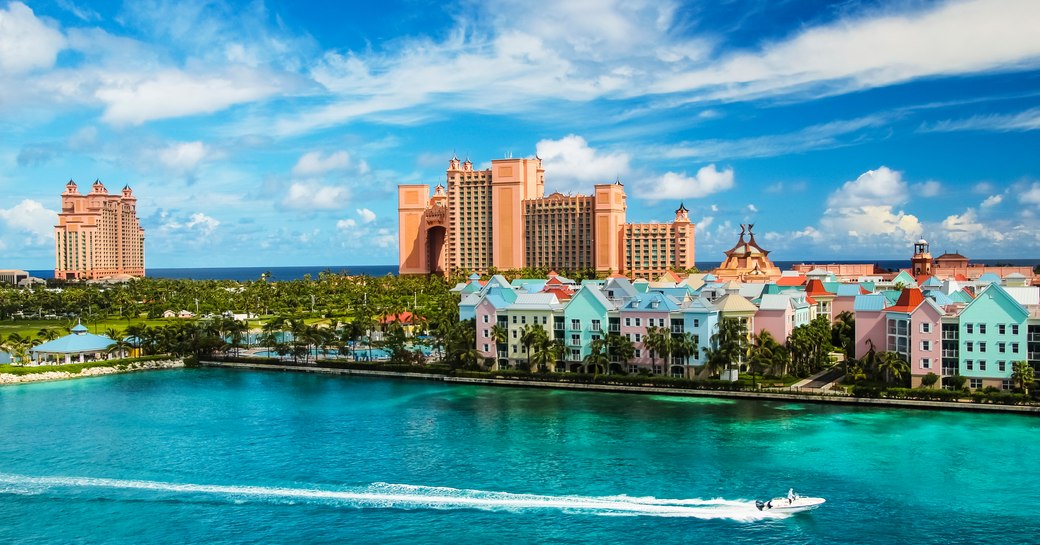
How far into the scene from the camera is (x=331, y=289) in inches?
5709

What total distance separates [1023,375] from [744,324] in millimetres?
→ 20665

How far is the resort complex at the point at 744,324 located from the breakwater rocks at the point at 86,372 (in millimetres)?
31354

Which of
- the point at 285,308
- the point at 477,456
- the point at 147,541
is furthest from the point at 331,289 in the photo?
the point at 147,541

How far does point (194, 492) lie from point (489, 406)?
25783 millimetres

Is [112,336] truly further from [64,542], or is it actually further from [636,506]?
[636,506]

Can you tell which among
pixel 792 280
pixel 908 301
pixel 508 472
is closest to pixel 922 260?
pixel 792 280

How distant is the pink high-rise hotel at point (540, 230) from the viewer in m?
175

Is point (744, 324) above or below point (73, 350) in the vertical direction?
above

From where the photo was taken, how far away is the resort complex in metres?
61.8

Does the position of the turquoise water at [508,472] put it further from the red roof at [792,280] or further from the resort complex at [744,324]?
the red roof at [792,280]

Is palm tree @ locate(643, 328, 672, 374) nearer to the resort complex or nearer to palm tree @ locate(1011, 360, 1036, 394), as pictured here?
the resort complex

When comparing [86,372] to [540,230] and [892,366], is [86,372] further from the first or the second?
[540,230]

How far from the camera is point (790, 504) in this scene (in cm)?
3859

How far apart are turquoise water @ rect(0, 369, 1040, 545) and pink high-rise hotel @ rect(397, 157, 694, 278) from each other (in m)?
111
